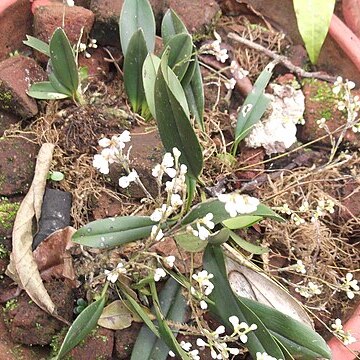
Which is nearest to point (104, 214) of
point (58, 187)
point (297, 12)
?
point (58, 187)

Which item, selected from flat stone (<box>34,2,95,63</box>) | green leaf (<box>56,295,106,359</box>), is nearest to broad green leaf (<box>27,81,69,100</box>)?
flat stone (<box>34,2,95,63</box>)

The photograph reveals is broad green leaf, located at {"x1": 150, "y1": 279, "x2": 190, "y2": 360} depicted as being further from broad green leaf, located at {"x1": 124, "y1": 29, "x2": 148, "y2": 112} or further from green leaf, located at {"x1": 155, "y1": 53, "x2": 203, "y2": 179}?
broad green leaf, located at {"x1": 124, "y1": 29, "x2": 148, "y2": 112}

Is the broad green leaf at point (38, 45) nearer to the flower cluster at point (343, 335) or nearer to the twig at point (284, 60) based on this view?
the twig at point (284, 60)

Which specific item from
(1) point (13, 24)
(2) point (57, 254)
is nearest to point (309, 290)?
(2) point (57, 254)

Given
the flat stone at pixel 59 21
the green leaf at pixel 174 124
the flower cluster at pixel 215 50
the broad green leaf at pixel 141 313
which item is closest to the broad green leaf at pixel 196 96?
the flower cluster at pixel 215 50

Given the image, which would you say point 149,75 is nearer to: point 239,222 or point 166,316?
point 239,222

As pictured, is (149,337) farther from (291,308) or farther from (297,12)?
(297,12)
